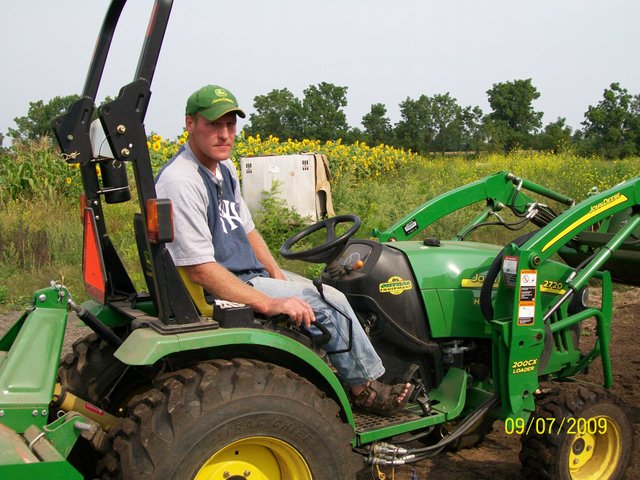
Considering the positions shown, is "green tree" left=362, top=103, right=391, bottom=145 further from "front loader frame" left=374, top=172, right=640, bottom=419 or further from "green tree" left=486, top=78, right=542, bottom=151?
"front loader frame" left=374, top=172, right=640, bottom=419

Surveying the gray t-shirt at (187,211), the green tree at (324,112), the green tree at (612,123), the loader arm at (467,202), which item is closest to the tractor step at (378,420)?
the gray t-shirt at (187,211)

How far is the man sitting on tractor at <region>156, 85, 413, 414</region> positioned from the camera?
9.23ft

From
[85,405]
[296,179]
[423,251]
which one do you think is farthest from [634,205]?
[296,179]

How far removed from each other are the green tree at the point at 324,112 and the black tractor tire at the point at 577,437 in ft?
137

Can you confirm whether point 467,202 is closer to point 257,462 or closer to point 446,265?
point 446,265

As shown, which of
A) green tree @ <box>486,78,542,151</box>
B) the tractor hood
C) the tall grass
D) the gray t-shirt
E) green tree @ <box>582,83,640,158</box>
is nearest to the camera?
the gray t-shirt

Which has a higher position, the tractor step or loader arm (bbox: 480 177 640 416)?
loader arm (bbox: 480 177 640 416)

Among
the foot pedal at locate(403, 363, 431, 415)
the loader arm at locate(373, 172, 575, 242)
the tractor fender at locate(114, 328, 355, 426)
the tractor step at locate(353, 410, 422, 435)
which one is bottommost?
the tractor step at locate(353, 410, 422, 435)

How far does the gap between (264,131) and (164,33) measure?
4357 centimetres

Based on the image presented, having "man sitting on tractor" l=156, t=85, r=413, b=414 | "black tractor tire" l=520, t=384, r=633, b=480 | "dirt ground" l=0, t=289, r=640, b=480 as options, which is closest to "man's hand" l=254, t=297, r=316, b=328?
"man sitting on tractor" l=156, t=85, r=413, b=414

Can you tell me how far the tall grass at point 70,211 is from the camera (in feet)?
24.8

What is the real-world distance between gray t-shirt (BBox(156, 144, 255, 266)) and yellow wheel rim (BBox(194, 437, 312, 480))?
0.73 metres

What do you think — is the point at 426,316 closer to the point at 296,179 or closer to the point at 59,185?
the point at 296,179

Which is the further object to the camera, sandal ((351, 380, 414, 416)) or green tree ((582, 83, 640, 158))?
green tree ((582, 83, 640, 158))
